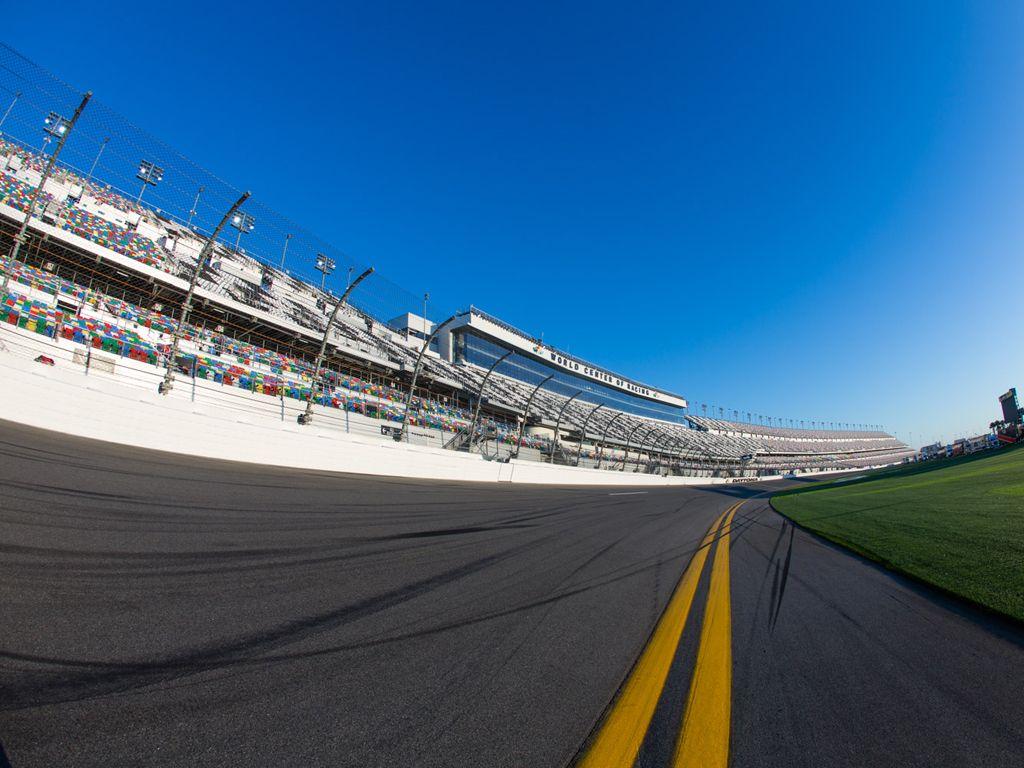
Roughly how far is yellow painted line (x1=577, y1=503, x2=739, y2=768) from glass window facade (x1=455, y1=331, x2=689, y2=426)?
109ft

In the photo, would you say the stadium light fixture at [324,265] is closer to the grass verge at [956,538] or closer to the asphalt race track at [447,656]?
the asphalt race track at [447,656]

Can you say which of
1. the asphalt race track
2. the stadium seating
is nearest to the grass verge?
the asphalt race track

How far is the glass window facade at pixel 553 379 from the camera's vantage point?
4594 centimetres

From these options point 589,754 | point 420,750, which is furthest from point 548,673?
point 420,750

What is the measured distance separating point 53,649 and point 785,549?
6474 mm

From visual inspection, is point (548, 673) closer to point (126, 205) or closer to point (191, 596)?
point (191, 596)

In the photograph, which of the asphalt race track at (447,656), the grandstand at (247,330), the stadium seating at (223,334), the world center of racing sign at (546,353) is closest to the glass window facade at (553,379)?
the grandstand at (247,330)

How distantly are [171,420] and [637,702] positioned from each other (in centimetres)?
1272

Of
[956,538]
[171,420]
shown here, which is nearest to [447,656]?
[956,538]

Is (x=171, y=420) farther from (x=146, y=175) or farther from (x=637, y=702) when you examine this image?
(x=146, y=175)

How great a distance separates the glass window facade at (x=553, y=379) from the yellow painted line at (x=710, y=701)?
33.2 metres

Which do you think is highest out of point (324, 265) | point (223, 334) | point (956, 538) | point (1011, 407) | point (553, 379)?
point (324, 265)

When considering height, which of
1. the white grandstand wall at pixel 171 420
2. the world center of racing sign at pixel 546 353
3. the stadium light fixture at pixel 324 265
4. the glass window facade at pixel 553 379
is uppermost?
the stadium light fixture at pixel 324 265

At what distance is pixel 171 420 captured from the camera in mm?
10281
